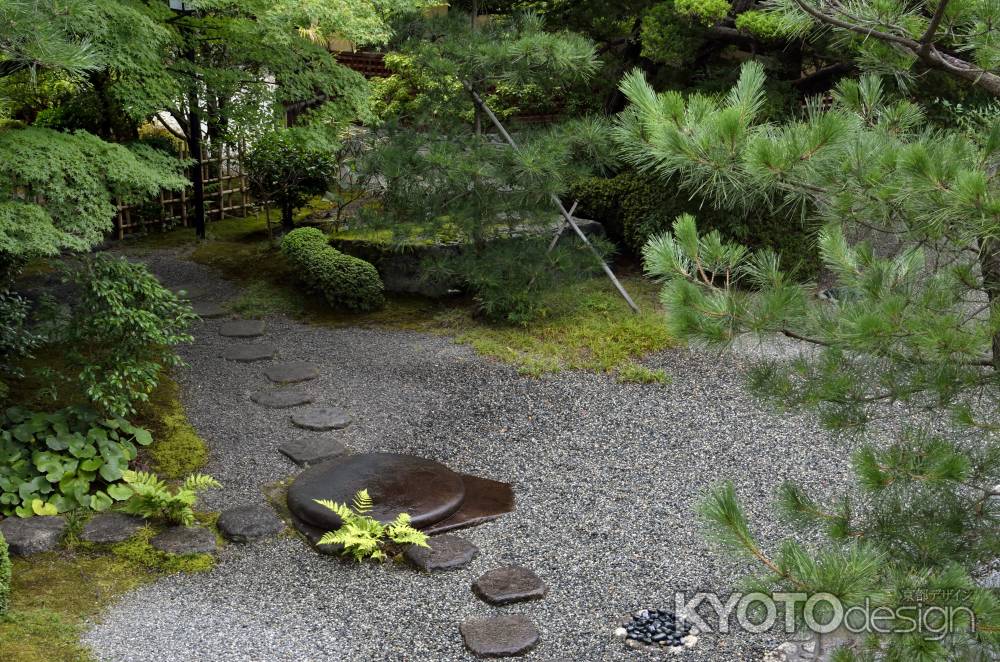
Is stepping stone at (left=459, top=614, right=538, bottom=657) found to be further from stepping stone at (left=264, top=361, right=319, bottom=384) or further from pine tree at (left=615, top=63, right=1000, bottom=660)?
stepping stone at (left=264, top=361, right=319, bottom=384)

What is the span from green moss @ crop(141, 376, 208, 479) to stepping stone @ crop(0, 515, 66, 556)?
847 millimetres

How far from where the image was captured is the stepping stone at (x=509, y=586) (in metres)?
4.75

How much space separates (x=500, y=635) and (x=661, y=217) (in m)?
6.33

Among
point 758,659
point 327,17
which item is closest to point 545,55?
point 327,17

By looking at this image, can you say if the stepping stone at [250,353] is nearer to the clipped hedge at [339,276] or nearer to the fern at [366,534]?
the clipped hedge at [339,276]

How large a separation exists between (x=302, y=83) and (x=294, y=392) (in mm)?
2702

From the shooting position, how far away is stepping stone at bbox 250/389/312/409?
7195 mm

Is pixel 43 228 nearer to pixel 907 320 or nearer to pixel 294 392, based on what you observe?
pixel 294 392

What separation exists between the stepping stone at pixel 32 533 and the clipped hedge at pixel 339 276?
13.6 feet

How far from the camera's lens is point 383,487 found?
5.80 meters

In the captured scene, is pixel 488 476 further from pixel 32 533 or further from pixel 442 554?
pixel 32 533

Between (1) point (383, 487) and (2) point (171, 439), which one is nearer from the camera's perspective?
(1) point (383, 487)

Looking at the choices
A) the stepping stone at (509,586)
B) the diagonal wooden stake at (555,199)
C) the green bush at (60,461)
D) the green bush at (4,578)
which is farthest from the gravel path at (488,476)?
the diagonal wooden stake at (555,199)

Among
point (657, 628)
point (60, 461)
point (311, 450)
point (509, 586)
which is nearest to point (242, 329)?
point (311, 450)
